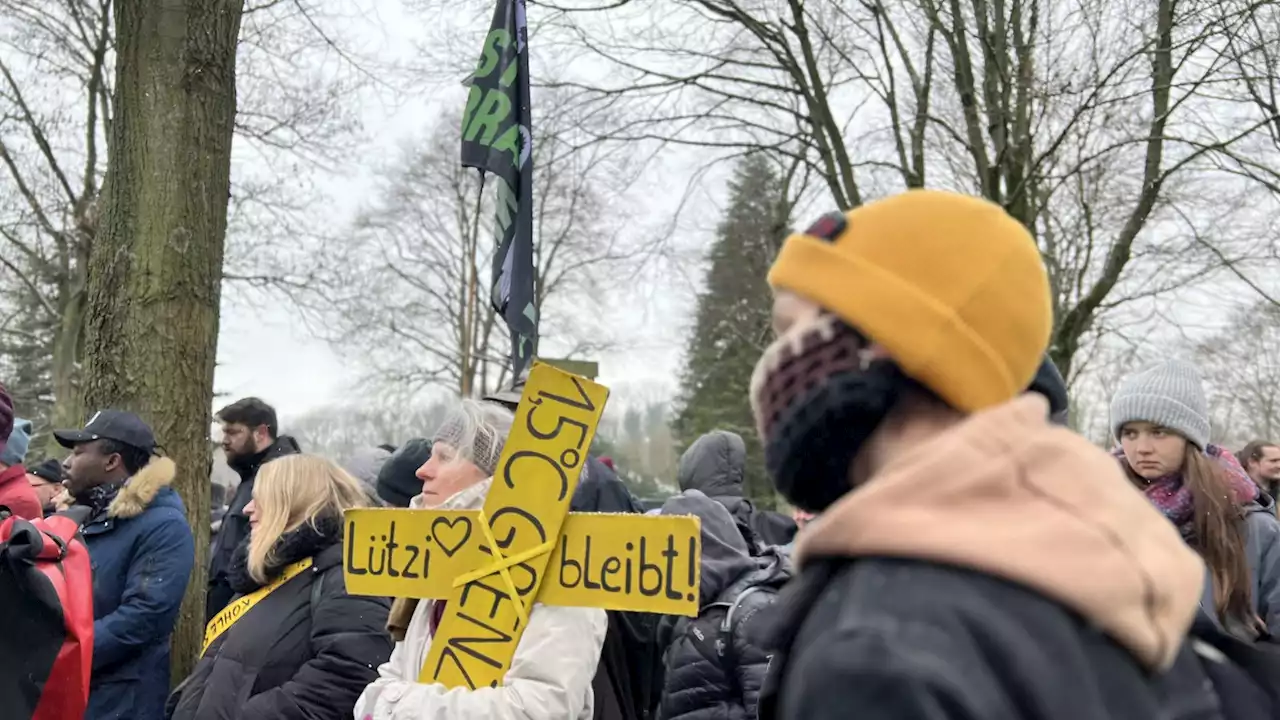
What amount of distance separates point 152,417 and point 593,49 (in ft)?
25.1

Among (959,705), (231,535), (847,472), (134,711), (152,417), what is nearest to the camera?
(959,705)

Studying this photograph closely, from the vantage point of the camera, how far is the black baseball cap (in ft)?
14.5

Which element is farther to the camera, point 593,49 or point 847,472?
point 593,49

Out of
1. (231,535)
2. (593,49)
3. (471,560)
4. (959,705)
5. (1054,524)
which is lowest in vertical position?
(231,535)

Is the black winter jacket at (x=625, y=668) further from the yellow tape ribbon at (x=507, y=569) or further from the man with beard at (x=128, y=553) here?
the man with beard at (x=128, y=553)

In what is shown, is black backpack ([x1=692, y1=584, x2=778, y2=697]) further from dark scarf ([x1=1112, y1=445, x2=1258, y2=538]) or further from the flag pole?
the flag pole

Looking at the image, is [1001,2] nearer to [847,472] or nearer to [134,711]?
[134,711]

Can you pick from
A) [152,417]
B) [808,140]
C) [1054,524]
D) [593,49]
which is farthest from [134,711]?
[808,140]

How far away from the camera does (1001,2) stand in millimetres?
9953

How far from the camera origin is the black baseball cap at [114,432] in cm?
441

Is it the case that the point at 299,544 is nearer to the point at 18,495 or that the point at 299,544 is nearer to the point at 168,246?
the point at 18,495

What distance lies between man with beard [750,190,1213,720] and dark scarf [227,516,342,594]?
2637 millimetres

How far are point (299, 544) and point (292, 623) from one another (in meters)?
0.27

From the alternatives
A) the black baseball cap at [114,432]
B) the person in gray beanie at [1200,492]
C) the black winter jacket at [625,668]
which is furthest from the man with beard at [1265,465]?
the black baseball cap at [114,432]
